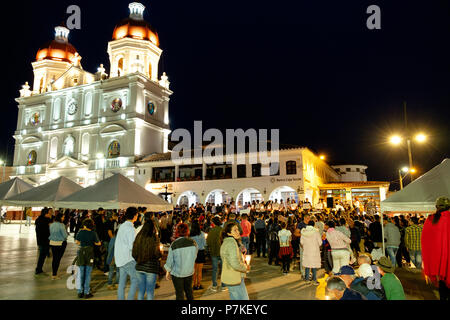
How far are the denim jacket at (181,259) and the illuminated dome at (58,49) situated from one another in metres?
56.2

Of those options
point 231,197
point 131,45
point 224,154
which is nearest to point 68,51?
point 131,45

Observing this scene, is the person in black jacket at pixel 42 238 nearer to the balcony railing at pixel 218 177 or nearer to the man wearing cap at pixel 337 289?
the man wearing cap at pixel 337 289

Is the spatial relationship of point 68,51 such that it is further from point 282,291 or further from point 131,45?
point 282,291

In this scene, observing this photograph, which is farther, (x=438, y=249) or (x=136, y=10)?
(x=136, y=10)

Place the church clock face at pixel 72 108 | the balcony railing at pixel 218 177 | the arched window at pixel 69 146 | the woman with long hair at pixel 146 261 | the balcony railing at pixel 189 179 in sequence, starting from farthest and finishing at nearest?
the church clock face at pixel 72 108
the arched window at pixel 69 146
the balcony railing at pixel 189 179
the balcony railing at pixel 218 177
the woman with long hair at pixel 146 261

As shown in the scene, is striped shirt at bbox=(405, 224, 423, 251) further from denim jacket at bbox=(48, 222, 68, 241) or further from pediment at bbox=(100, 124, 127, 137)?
pediment at bbox=(100, 124, 127, 137)

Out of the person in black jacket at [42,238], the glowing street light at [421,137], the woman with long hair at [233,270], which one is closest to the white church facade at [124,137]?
the glowing street light at [421,137]

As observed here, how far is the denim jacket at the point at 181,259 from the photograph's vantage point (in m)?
5.43

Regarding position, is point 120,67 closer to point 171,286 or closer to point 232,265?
point 171,286

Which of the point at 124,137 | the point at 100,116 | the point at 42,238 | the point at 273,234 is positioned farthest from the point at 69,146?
the point at 273,234

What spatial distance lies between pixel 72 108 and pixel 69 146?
5.81 metres

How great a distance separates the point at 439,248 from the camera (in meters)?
5.02

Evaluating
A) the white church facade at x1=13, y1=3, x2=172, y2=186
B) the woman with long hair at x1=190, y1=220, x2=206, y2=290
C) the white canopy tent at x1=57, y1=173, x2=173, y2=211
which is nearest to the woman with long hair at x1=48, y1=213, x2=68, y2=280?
the white canopy tent at x1=57, y1=173, x2=173, y2=211

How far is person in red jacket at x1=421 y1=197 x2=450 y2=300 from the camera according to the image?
493 centimetres
